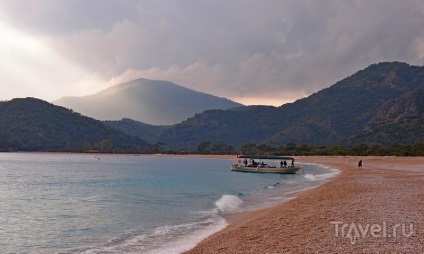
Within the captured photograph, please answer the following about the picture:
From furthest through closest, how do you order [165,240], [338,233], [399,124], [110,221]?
[399,124] → [110,221] → [165,240] → [338,233]

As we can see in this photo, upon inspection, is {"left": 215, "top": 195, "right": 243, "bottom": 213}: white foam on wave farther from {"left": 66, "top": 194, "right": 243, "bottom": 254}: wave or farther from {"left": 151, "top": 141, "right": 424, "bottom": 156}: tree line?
{"left": 151, "top": 141, "right": 424, "bottom": 156}: tree line

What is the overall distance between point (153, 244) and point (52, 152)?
184078 mm

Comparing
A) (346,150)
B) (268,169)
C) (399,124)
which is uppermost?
(399,124)

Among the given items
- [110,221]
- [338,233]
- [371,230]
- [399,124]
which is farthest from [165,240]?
[399,124]

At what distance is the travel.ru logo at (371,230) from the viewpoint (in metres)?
10.2

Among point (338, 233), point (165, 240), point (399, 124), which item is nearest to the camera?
point (338, 233)

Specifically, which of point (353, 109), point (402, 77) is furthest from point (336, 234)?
point (402, 77)

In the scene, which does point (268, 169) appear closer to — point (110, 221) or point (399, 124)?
point (110, 221)

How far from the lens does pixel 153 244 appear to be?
557 inches

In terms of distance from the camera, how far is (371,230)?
10.9 meters

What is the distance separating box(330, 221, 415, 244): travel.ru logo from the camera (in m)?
10.2

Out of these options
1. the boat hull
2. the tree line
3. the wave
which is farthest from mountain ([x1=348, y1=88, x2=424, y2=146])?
the wave

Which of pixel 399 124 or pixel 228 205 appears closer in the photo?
pixel 228 205

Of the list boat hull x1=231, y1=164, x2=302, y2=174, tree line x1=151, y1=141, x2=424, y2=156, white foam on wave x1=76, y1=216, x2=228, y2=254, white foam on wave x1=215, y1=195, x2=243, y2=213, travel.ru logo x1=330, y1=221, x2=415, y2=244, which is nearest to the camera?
travel.ru logo x1=330, y1=221, x2=415, y2=244
